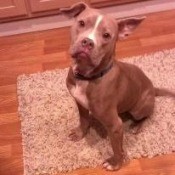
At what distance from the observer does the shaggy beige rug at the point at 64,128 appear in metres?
1.87

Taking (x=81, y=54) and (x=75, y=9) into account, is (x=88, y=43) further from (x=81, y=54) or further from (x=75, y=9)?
(x=75, y=9)

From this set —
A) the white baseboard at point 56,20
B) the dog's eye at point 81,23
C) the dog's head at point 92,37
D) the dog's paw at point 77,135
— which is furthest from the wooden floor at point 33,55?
the dog's eye at point 81,23

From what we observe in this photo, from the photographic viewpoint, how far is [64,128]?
79.8 inches

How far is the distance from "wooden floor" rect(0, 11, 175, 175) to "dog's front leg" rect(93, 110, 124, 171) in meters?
0.11

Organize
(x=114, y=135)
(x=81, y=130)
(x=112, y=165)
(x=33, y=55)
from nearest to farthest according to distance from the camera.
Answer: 1. (x=114, y=135)
2. (x=112, y=165)
3. (x=81, y=130)
4. (x=33, y=55)

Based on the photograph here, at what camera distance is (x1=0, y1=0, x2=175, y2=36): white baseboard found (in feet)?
8.71

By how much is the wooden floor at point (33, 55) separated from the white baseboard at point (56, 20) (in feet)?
0.14

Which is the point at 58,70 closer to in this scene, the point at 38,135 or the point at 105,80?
the point at 38,135

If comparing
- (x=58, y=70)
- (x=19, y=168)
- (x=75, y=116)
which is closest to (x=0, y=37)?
(x=58, y=70)

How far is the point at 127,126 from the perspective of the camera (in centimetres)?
200

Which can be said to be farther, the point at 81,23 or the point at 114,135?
the point at 114,135

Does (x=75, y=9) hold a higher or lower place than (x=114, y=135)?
higher

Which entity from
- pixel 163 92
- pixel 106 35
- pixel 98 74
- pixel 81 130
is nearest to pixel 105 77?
pixel 98 74

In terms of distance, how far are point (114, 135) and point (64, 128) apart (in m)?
0.43
